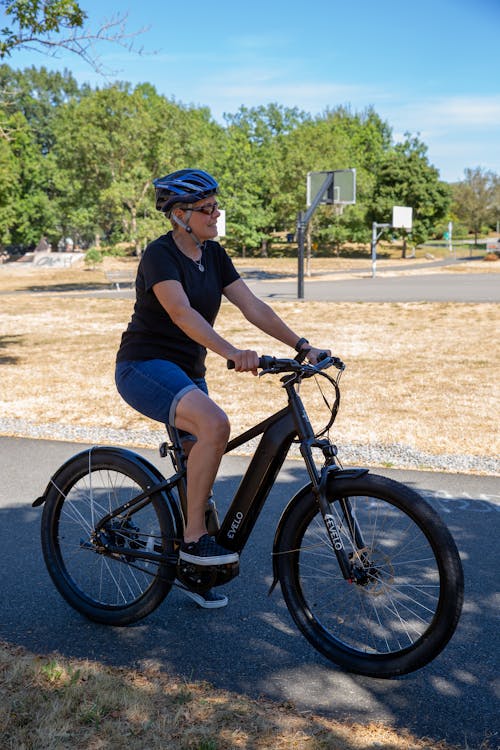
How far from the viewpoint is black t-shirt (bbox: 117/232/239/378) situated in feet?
10.5

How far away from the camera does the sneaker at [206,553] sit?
3199mm

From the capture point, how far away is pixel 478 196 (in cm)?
7375

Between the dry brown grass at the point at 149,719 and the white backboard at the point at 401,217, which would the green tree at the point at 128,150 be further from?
the dry brown grass at the point at 149,719

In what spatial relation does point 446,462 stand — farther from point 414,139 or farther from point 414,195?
point 414,139

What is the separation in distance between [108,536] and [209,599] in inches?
21.2

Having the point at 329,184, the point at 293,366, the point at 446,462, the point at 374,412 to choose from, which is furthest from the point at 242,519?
the point at 329,184

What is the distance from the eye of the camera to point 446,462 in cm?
627

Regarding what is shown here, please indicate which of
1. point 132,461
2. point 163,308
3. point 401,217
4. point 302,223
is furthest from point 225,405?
point 401,217

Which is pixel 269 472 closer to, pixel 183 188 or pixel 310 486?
pixel 310 486

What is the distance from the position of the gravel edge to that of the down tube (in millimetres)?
3138

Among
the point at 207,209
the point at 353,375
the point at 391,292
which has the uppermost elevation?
the point at 207,209

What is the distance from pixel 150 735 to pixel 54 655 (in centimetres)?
75

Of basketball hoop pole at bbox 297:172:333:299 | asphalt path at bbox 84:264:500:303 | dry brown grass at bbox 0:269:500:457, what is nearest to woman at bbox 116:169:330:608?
dry brown grass at bbox 0:269:500:457

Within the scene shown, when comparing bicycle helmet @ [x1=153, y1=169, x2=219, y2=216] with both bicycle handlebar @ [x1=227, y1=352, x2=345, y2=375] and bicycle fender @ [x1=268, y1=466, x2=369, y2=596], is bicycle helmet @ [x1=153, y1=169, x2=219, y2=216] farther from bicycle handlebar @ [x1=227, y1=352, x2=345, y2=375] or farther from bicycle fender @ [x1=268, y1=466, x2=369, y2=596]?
bicycle fender @ [x1=268, y1=466, x2=369, y2=596]
